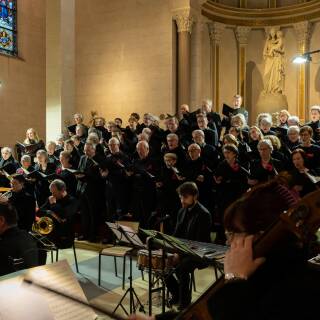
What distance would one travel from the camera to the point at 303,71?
14188 millimetres

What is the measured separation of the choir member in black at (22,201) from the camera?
24.7 ft

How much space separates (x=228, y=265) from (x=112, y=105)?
13552 mm

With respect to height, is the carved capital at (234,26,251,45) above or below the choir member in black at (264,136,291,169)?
above

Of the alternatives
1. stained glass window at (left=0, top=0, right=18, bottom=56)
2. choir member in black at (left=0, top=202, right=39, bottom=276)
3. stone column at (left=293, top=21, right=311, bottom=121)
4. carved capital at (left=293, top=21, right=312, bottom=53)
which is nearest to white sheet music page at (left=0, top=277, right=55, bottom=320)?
choir member in black at (left=0, top=202, right=39, bottom=276)

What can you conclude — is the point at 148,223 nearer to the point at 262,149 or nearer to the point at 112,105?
the point at 262,149

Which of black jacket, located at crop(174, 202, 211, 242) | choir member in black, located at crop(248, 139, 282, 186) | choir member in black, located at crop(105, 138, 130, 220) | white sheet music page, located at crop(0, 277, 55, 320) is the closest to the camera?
white sheet music page, located at crop(0, 277, 55, 320)

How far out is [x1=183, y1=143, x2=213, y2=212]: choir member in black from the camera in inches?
285

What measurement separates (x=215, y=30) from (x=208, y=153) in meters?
7.97

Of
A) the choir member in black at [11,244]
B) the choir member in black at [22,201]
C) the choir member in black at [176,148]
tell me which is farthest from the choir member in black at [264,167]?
the choir member in black at [22,201]

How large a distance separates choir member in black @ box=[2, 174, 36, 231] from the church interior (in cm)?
3

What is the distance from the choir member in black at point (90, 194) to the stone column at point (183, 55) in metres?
5.46

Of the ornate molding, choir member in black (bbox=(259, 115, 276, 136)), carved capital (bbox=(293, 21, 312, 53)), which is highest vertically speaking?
the ornate molding

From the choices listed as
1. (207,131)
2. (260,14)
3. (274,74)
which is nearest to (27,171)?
(207,131)

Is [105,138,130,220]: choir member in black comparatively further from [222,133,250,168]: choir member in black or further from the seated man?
the seated man
